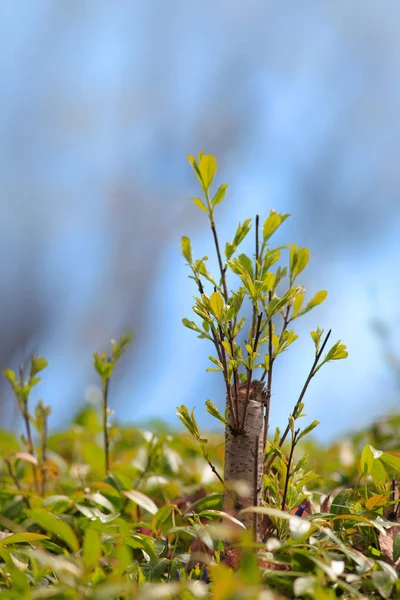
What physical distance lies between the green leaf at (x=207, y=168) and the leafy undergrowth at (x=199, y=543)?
1.55 feet

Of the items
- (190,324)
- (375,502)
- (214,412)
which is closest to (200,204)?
(190,324)

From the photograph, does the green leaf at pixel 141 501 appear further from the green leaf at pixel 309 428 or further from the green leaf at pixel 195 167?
the green leaf at pixel 195 167

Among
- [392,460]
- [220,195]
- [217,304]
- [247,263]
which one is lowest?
[392,460]

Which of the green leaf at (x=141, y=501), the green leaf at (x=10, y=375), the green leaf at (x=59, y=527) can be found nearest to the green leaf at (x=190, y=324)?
the green leaf at (x=59, y=527)

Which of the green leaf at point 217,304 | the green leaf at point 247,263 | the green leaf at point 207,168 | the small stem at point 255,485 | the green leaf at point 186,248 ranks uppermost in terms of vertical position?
the green leaf at point 207,168

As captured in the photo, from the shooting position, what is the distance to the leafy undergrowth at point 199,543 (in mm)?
705

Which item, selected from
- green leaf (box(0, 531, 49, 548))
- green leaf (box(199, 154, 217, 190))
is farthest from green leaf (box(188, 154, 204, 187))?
green leaf (box(0, 531, 49, 548))

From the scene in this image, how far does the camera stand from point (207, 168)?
3.35 ft

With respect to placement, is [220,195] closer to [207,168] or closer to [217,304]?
[207,168]

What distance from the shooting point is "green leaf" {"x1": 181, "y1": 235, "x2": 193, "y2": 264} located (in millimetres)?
1031

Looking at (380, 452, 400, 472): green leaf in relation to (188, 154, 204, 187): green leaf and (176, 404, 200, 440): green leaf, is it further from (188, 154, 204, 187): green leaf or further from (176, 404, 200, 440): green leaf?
(188, 154, 204, 187): green leaf

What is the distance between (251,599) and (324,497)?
1.91ft

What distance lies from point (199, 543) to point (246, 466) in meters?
0.23

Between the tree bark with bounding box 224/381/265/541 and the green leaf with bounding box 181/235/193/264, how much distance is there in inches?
10.5
